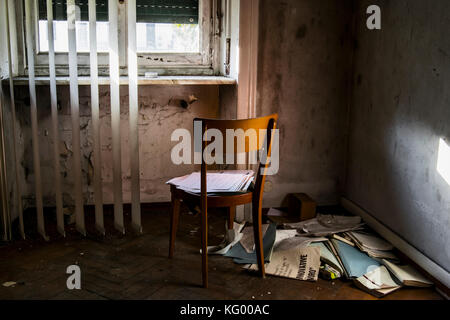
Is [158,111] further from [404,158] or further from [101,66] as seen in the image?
[404,158]

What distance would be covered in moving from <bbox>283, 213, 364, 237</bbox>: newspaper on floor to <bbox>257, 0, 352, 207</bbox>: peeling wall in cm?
36

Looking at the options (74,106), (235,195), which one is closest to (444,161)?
(235,195)

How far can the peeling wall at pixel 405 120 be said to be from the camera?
7.93ft

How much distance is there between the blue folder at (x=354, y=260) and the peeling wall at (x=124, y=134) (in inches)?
53.8

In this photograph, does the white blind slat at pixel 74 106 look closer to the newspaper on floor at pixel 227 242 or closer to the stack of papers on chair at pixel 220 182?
the stack of papers on chair at pixel 220 182

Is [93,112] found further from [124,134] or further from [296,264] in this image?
[296,264]

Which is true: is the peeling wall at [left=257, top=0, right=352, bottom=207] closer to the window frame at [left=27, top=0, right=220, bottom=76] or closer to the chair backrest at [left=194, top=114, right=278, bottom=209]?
the window frame at [left=27, top=0, right=220, bottom=76]

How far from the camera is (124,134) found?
137 inches

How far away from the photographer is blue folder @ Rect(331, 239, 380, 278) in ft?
8.33

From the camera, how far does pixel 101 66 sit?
11.2ft

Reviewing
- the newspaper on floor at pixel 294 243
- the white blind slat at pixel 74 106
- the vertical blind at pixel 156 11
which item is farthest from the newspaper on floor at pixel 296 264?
the vertical blind at pixel 156 11

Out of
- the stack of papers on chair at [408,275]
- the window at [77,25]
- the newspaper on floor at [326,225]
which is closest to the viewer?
the stack of papers on chair at [408,275]

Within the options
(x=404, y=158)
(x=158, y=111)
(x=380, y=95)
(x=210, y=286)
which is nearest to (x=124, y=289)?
(x=210, y=286)

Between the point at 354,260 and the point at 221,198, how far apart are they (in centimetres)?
89
